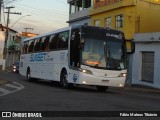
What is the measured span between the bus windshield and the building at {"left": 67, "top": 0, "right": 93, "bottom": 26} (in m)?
25.4

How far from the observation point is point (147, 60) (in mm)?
33469

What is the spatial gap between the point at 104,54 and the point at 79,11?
29.3 metres

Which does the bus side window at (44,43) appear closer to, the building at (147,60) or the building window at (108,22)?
the building at (147,60)

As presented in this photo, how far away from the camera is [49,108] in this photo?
11.6 m

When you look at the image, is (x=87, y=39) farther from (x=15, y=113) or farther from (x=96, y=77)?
(x=15, y=113)

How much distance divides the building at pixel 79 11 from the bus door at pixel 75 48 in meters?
25.0

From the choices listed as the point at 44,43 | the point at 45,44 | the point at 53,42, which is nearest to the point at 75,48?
the point at 53,42

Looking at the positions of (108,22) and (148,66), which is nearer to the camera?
(148,66)

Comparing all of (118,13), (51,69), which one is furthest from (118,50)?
(118,13)

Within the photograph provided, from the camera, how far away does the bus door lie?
20.2 meters

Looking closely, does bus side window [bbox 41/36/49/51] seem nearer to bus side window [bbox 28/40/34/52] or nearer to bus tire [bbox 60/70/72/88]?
bus side window [bbox 28/40/34/52]

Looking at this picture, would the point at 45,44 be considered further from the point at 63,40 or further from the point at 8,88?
the point at 8,88

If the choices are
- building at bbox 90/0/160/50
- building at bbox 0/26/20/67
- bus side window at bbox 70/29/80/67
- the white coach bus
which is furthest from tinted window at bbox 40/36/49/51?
building at bbox 0/26/20/67

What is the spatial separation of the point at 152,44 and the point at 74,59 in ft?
43.7
